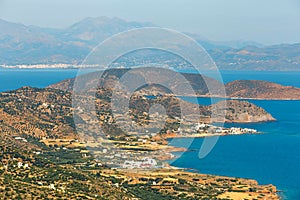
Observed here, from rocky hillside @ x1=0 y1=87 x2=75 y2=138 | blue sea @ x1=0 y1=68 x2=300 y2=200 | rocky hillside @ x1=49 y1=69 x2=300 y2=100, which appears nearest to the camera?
blue sea @ x1=0 y1=68 x2=300 y2=200

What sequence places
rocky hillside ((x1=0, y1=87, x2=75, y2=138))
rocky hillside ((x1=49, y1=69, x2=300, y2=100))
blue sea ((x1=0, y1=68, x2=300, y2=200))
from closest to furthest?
blue sea ((x1=0, y1=68, x2=300, y2=200)) → rocky hillside ((x1=0, y1=87, x2=75, y2=138)) → rocky hillside ((x1=49, y1=69, x2=300, y2=100))

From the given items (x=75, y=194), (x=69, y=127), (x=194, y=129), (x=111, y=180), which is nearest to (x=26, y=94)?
(x=69, y=127)

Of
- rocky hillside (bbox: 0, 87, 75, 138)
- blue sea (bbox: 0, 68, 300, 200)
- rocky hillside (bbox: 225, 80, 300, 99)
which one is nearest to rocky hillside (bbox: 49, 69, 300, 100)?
rocky hillside (bbox: 225, 80, 300, 99)

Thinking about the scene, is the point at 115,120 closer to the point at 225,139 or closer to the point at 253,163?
the point at 225,139

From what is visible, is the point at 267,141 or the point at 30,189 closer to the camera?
the point at 30,189

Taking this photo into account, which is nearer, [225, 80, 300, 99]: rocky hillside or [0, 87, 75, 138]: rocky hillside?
[0, 87, 75, 138]: rocky hillside

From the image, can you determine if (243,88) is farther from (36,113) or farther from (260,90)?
(36,113)

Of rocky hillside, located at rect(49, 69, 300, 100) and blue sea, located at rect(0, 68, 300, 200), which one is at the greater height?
rocky hillside, located at rect(49, 69, 300, 100)

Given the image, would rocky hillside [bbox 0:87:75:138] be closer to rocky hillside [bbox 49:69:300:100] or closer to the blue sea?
the blue sea

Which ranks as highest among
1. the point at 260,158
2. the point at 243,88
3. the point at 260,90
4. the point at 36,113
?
the point at 260,90

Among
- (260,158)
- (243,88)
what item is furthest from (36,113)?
(243,88)

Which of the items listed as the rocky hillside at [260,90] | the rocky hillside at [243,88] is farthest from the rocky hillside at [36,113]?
the rocky hillside at [260,90]
